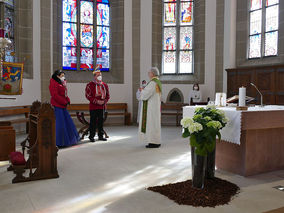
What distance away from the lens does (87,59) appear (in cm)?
1166

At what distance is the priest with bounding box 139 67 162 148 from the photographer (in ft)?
22.1

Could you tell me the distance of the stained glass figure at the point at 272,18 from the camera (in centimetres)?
1004

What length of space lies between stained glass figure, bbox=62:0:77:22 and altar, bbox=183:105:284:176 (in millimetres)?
8457

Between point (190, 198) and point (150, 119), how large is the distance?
11.0 feet

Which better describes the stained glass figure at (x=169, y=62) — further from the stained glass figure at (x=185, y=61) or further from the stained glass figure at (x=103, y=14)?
the stained glass figure at (x=103, y=14)

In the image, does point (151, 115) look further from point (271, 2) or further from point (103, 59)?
point (271, 2)

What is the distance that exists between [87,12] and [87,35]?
Result: 2.92 feet

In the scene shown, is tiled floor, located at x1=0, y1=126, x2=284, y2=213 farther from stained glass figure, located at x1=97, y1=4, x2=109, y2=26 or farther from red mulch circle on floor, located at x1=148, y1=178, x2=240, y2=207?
stained glass figure, located at x1=97, y1=4, x2=109, y2=26

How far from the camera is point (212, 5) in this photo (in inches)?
450

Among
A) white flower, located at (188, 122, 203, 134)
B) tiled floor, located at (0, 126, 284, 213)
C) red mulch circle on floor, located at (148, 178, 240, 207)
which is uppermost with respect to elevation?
white flower, located at (188, 122, 203, 134)

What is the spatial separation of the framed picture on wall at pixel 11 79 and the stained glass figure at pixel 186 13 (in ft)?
26.6

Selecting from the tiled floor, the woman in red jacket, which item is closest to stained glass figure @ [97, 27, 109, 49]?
the woman in red jacket

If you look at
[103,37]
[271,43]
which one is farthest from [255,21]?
[103,37]

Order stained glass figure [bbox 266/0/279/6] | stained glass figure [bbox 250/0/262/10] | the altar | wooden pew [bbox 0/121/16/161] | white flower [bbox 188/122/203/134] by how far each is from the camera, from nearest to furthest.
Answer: white flower [bbox 188/122/203/134] → the altar → wooden pew [bbox 0/121/16/161] → stained glass figure [bbox 266/0/279/6] → stained glass figure [bbox 250/0/262/10]
